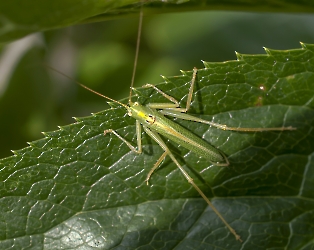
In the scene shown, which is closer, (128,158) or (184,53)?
(128,158)

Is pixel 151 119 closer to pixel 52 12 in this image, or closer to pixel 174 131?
pixel 174 131

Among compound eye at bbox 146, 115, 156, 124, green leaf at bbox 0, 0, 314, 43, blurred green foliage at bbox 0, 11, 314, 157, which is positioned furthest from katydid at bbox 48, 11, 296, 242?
blurred green foliage at bbox 0, 11, 314, 157

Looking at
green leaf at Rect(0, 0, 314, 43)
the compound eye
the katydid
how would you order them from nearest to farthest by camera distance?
green leaf at Rect(0, 0, 314, 43)
the katydid
the compound eye

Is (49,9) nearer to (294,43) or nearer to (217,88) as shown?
(217,88)

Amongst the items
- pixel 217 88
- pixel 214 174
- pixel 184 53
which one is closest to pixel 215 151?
pixel 214 174

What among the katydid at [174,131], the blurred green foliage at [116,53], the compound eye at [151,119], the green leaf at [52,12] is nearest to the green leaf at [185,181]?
the katydid at [174,131]

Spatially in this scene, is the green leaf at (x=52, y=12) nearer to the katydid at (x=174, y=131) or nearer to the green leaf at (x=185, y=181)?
the katydid at (x=174, y=131)

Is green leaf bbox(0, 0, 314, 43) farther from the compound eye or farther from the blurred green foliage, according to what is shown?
the blurred green foliage

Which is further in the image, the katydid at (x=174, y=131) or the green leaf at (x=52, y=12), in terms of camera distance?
the katydid at (x=174, y=131)
